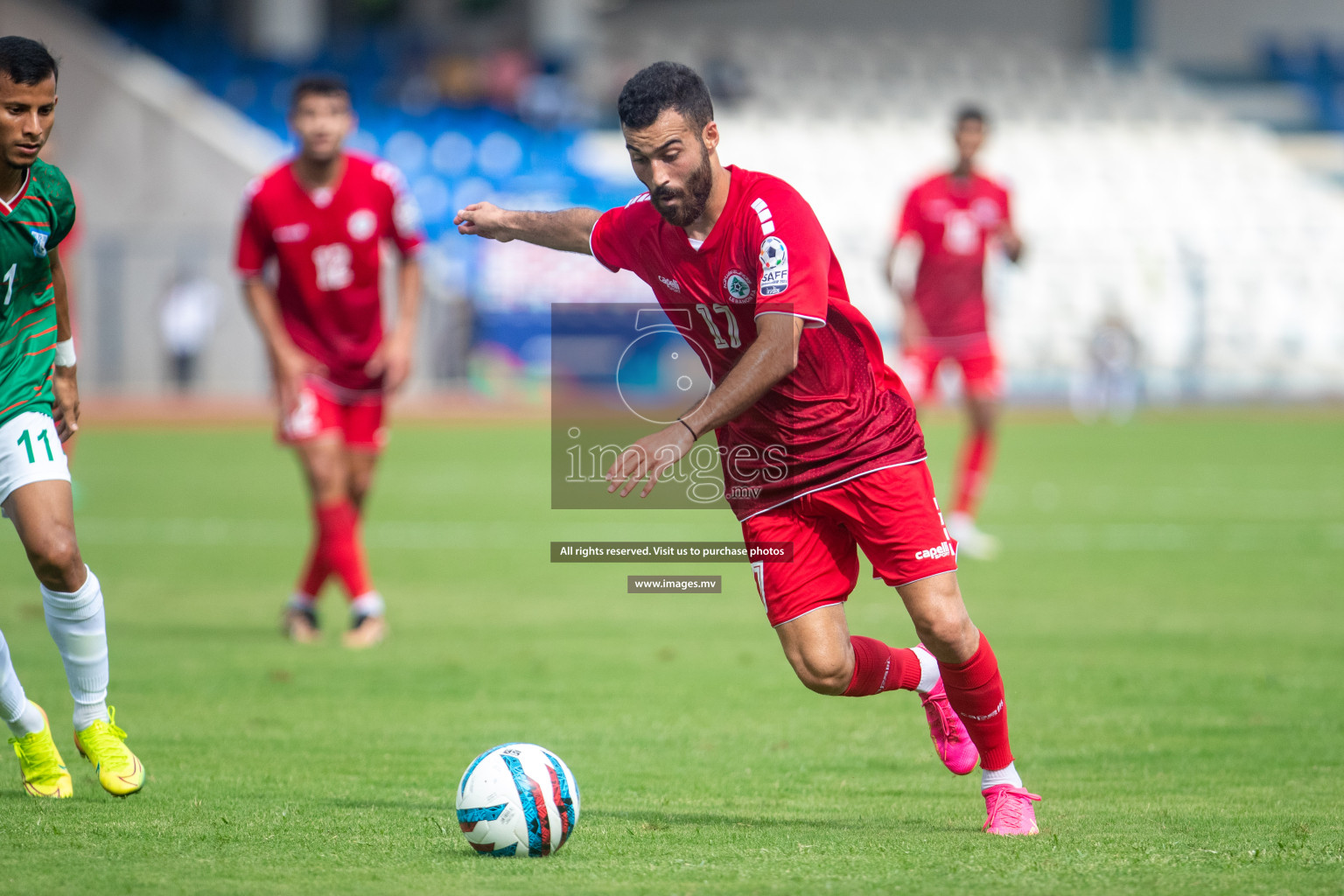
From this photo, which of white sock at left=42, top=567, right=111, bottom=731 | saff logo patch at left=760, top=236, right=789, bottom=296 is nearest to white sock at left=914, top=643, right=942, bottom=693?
saff logo patch at left=760, top=236, right=789, bottom=296

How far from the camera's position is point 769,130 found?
33031 millimetres

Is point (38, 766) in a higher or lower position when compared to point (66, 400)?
lower

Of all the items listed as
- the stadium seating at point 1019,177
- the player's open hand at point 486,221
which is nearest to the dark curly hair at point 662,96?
the player's open hand at point 486,221

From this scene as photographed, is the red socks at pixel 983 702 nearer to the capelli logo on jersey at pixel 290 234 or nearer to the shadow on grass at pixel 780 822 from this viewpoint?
the shadow on grass at pixel 780 822

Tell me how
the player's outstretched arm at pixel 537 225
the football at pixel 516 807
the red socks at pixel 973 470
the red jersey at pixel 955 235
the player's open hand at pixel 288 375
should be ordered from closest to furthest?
the football at pixel 516 807 → the player's outstretched arm at pixel 537 225 → the player's open hand at pixel 288 375 → the red socks at pixel 973 470 → the red jersey at pixel 955 235

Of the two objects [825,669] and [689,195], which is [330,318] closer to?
[689,195]

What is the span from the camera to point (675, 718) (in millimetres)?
6387

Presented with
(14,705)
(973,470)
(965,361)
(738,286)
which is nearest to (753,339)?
(738,286)

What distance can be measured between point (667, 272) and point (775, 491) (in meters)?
0.74

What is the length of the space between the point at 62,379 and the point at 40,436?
0.42m

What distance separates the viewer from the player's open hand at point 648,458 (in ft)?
13.5

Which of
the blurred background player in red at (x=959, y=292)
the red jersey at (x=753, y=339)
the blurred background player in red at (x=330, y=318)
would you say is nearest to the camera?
the red jersey at (x=753, y=339)

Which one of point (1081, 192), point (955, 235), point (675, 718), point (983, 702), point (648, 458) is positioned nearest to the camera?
point (648, 458)

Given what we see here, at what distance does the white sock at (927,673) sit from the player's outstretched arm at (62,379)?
2.83 meters
